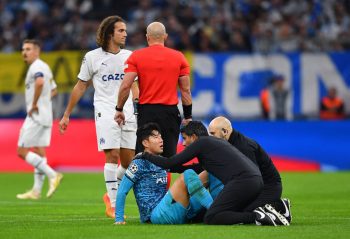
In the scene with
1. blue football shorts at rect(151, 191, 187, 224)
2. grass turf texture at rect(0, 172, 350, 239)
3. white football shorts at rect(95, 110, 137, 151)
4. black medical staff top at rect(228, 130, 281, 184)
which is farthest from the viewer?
white football shorts at rect(95, 110, 137, 151)

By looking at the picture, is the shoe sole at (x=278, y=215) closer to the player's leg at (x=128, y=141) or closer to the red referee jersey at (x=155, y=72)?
the red referee jersey at (x=155, y=72)

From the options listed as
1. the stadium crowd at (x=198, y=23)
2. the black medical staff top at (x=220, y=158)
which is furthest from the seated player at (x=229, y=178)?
the stadium crowd at (x=198, y=23)

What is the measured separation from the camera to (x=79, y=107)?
25.9m

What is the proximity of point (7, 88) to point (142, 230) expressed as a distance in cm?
1604

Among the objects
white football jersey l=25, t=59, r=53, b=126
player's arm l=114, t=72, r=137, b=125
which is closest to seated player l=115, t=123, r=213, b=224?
player's arm l=114, t=72, r=137, b=125

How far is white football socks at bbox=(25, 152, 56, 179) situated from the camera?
17.3 m

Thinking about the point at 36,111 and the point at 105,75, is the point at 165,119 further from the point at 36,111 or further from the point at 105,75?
the point at 36,111

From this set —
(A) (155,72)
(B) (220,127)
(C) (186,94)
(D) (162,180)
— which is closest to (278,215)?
(B) (220,127)

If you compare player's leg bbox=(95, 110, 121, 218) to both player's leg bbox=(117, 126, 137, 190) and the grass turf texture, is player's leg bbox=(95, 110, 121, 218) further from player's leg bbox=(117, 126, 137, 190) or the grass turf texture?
the grass turf texture

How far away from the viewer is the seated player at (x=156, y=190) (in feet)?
35.8

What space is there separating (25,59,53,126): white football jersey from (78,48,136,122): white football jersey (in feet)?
16.0

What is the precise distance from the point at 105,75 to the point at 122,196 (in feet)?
8.36

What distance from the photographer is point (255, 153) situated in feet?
37.6

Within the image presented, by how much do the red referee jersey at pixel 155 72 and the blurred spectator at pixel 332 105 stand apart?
44.1 feet
